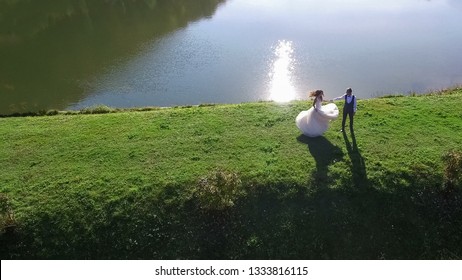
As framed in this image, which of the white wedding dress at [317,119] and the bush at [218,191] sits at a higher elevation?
the white wedding dress at [317,119]

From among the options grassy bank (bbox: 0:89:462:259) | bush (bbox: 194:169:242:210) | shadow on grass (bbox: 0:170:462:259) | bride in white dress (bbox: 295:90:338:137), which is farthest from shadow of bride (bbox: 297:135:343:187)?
bush (bbox: 194:169:242:210)

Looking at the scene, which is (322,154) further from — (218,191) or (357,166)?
(218,191)

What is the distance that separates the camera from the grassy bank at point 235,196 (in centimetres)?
1523

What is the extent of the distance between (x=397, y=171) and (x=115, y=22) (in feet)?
137

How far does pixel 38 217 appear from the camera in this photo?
1569cm

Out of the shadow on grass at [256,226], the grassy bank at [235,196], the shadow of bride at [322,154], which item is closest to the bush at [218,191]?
the grassy bank at [235,196]

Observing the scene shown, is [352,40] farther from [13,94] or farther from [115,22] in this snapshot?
[13,94]

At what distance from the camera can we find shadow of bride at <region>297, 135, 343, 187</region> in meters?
16.9

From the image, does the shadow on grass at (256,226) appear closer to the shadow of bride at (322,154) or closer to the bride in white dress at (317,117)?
the shadow of bride at (322,154)

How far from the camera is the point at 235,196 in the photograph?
16156 millimetres

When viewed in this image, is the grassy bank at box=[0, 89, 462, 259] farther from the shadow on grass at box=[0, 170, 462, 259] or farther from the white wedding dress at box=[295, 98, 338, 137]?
the white wedding dress at box=[295, 98, 338, 137]

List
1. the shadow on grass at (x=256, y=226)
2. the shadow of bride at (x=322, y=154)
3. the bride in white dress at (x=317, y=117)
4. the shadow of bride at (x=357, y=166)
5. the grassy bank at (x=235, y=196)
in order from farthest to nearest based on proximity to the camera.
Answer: the bride in white dress at (x=317, y=117) < the shadow of bride at (x=322, y=154) < the shadow of bride at (x=357, y=166) < the grassy bank at (x=235, y=196) < the shadow on grass at (x=256, y=226)

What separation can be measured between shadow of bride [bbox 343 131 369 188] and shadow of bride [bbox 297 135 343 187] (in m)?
0.53

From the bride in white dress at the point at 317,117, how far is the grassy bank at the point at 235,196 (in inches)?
21.5
